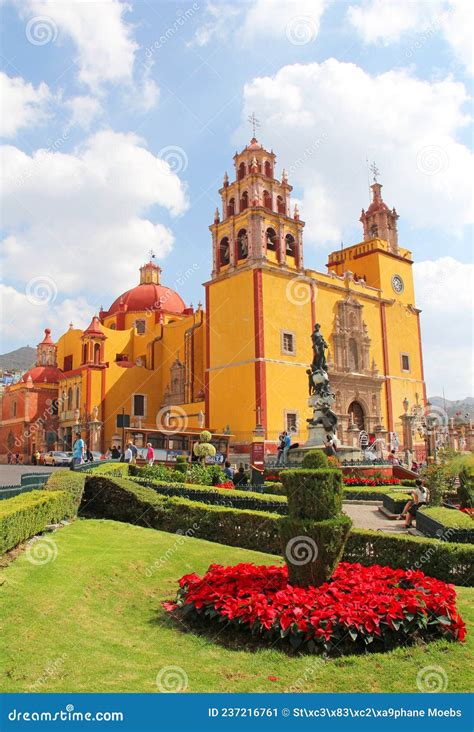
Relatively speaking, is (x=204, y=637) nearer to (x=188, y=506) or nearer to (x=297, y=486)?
(x=297, y=486)

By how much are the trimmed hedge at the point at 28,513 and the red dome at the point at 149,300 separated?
34154mm

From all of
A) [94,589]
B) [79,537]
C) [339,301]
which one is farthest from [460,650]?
[339,301]

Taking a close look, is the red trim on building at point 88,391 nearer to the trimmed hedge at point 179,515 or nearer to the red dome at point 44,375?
the red dome at point 44,375

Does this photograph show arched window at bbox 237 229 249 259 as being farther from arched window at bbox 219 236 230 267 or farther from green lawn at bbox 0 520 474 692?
green lawn at bbox 0 520 474 692

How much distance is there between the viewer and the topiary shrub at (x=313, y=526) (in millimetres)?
6309

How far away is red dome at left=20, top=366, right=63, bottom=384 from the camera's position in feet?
131

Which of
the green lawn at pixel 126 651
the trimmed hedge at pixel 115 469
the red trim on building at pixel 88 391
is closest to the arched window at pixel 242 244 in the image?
the red trim on building at pixel 88 391

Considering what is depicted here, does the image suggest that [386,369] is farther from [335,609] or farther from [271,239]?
[335,609]

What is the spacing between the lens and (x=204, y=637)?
572 cm

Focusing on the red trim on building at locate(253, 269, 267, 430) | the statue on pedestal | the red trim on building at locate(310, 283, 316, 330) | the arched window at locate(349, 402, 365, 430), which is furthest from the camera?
the arched window at locate(349, 402, 365, 430)

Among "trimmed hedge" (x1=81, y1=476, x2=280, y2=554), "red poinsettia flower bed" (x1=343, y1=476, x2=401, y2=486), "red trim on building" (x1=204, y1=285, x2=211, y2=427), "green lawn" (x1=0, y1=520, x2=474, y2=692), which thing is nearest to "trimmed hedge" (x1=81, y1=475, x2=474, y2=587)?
"trimmed hedge" (x1=81, y1=476, x2=280, y2=554)

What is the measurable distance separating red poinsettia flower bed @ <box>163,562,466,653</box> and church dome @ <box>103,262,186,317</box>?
123 feet

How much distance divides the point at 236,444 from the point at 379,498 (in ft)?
44.4

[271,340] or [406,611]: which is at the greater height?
[271,340]
